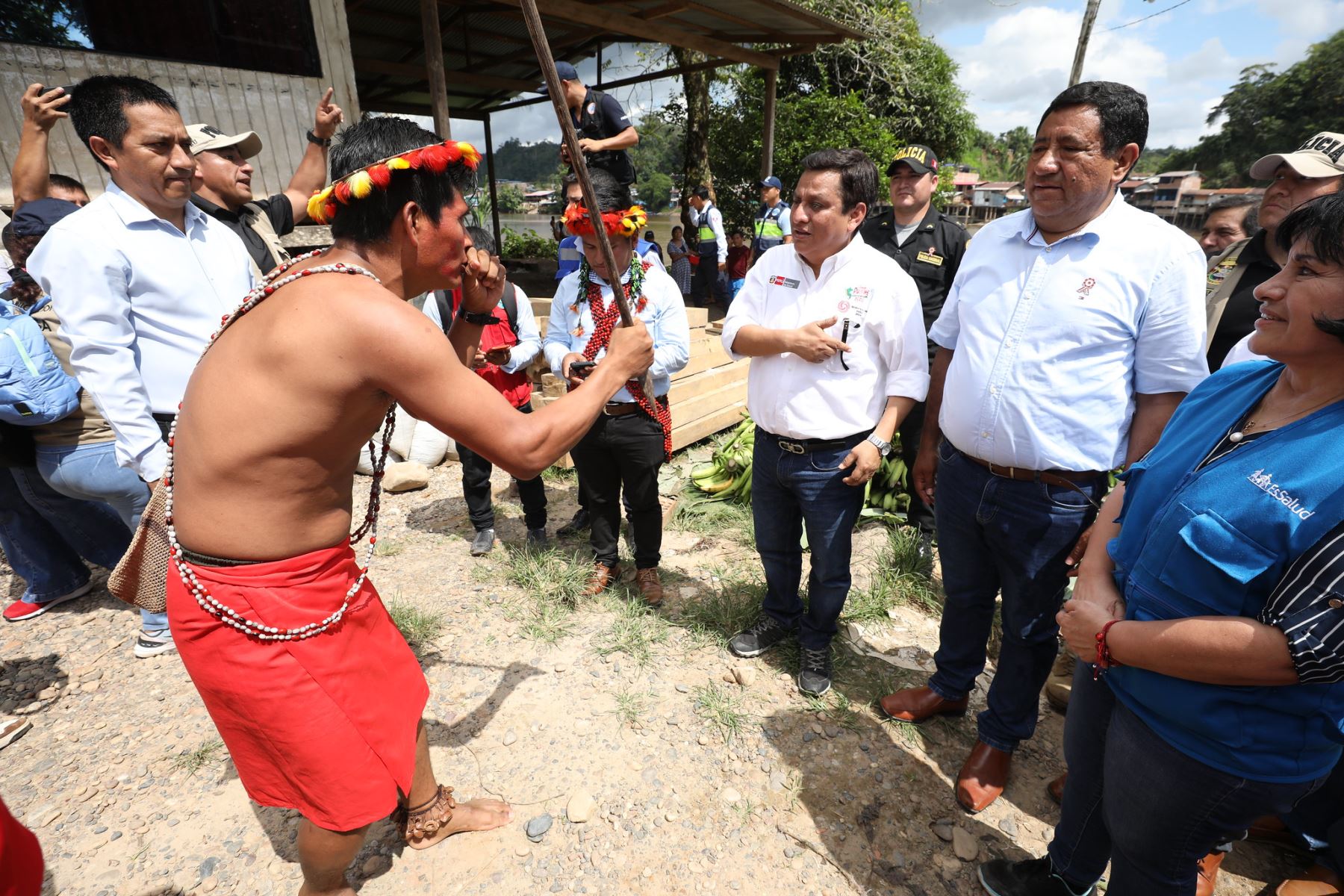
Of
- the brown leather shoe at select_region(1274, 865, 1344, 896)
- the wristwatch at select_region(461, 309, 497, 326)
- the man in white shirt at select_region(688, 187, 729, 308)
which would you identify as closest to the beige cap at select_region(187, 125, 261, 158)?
the wristwatch at select_region(461, 309, 497, 326)

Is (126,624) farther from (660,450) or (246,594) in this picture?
(660,450)

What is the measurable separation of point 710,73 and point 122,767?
15.4m

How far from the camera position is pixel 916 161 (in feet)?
13.1

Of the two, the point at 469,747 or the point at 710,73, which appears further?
the point at 710,73

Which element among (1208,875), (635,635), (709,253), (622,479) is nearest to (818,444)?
(622,479)

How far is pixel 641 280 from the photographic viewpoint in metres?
3.33

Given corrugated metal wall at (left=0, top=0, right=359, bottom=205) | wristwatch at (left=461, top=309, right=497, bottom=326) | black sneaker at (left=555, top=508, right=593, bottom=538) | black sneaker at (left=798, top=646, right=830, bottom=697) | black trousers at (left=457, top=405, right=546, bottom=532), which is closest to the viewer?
wristwatch at (left=461, top=309, right=497, bottom=326)

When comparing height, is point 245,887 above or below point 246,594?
below

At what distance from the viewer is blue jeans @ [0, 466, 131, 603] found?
3.38 m

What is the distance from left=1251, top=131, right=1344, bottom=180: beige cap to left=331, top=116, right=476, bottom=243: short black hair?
3178 millimetres

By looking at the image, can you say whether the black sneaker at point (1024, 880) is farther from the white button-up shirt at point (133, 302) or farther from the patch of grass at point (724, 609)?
the white button-up shirt at point (133, 302)

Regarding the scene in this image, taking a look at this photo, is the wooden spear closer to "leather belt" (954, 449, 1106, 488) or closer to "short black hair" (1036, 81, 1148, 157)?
"leather belt" (954, 449, 1106, 488)

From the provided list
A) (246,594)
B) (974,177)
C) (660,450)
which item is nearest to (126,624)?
(246,594)

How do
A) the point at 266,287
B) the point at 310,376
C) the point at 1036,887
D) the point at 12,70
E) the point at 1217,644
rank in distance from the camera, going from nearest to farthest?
the point at 1217,644, the point at 310,376, the point at 266,287, the point at 1036,887, the point at 12,70
